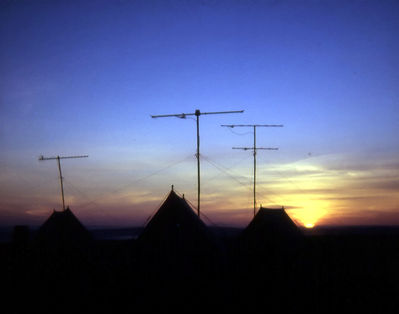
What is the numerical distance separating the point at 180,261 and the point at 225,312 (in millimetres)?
4071

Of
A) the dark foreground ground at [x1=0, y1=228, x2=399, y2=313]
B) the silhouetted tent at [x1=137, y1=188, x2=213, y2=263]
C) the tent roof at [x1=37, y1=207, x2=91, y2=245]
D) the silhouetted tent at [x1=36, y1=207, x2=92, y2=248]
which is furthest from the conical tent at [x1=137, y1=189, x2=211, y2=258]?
the tent roof at [x1=37, y1=207, x2=91, y2=245]

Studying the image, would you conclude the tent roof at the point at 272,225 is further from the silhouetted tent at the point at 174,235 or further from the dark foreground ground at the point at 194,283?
the silhouetted tent at the point at 174,235

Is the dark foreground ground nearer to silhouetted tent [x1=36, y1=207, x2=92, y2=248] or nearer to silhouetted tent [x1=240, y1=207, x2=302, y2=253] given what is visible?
silhouetted tent [x1=240, y1=207, x2=302, y2=253]

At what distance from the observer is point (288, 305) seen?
18.7m

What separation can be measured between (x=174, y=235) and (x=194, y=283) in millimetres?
3035

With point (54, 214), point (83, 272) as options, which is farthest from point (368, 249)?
point (54, 214)

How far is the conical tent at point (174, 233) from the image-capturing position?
20.6 meters

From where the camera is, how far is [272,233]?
2634cm

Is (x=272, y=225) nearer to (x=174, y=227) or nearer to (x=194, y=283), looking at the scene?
(x=174, y=227)

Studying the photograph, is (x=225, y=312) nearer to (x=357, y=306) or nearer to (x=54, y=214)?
(x=357, y=306)

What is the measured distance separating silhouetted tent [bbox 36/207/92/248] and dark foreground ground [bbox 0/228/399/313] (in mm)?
7396

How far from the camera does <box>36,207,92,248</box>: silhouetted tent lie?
29081 mm

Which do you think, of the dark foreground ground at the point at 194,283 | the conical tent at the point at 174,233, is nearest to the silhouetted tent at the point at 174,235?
the conical tent at the point at 174,233

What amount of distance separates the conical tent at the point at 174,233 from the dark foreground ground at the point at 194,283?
435mm
